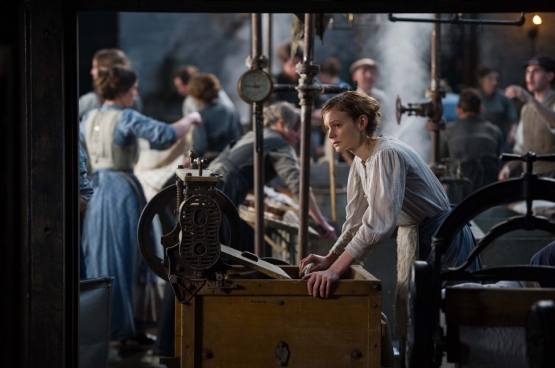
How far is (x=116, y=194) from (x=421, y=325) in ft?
11.8

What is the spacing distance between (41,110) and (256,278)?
105 centimetres

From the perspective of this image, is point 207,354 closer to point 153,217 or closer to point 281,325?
point 281,325

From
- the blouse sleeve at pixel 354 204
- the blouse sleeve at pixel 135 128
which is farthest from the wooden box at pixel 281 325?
the blouse sleeve at pixel 135 128

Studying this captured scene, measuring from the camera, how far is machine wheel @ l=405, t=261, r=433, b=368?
2734 millimetres

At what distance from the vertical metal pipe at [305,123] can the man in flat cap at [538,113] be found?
2746 millimetres

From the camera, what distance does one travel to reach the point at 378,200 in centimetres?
320

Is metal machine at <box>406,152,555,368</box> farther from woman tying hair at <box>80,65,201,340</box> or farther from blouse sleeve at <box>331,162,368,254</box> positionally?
woman tying hair at <box>80,65,201,340</box>

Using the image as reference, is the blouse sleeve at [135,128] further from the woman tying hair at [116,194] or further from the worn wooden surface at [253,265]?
the worn wooden surface at [253,265]

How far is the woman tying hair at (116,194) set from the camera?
5840 mm

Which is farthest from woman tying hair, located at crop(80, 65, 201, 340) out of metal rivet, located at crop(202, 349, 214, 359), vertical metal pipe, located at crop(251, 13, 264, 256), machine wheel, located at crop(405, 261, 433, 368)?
machine wheel, located at crop(405, 261, 433, 368)

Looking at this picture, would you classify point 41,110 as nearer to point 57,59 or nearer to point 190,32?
point 57,59

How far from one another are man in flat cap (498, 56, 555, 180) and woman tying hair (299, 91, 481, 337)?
379 cm

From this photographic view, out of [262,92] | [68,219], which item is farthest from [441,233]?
[262,92]

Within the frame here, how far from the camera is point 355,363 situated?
3082 mm
